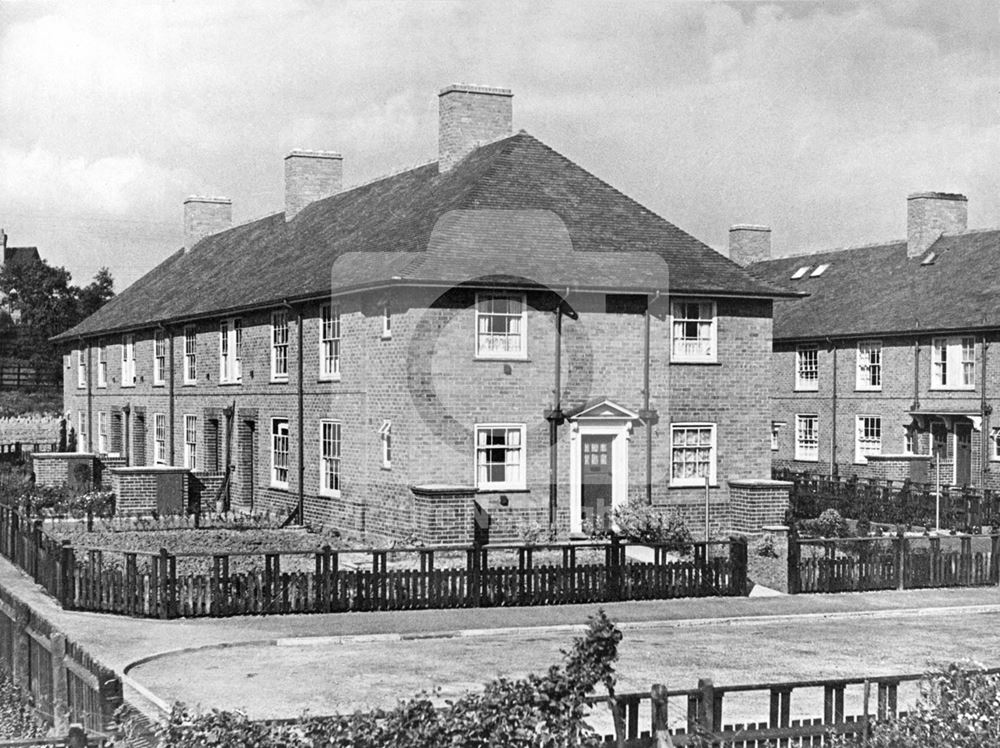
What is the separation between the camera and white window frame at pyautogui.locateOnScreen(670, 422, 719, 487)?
28.2 m

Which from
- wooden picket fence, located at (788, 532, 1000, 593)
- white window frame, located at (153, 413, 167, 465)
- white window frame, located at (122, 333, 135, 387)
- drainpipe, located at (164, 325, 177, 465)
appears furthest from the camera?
white window frame, located at (122, 333, 135, 387)

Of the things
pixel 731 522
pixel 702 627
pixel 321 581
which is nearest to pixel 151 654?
pixel 321 581

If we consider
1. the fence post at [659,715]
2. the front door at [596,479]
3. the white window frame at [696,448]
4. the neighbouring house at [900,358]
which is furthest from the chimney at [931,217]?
the fence post at [659,715]

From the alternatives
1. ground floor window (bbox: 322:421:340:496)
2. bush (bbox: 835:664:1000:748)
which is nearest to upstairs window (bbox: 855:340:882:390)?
ground floor window (bbox: 322:421:340:496)

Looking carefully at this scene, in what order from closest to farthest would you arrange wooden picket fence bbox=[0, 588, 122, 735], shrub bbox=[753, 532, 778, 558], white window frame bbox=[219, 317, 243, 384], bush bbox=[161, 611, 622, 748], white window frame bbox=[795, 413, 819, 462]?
1. bush bbox=[161, 611, 622, 748]
2. wooden picket fence bbox=[0, 588, 122, 735]
3. shrub bbox=[753, 532, 778, 558]
4. white window frame bbox=[219, 317, 243, 384]
5. white window frame bbox=[795, 413, 819, 462]

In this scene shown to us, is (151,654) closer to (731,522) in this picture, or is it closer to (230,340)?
(731,522)

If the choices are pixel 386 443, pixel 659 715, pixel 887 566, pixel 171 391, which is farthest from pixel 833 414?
pixel 659 715

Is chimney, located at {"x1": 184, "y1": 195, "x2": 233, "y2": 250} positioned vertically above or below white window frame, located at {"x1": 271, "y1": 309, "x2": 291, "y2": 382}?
above

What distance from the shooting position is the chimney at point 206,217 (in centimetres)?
4944

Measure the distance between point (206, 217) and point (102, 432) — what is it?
8572 millimetres

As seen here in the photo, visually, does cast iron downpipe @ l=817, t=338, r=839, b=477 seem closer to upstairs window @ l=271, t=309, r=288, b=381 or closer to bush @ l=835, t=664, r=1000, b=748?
upstairs window @ l=271, t=309, r=288, b=381

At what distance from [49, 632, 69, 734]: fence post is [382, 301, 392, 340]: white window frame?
15113mm

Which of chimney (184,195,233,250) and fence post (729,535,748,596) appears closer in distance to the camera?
fence post (729,535,748,596)

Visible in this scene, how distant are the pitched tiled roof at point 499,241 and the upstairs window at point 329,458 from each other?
114 inches
